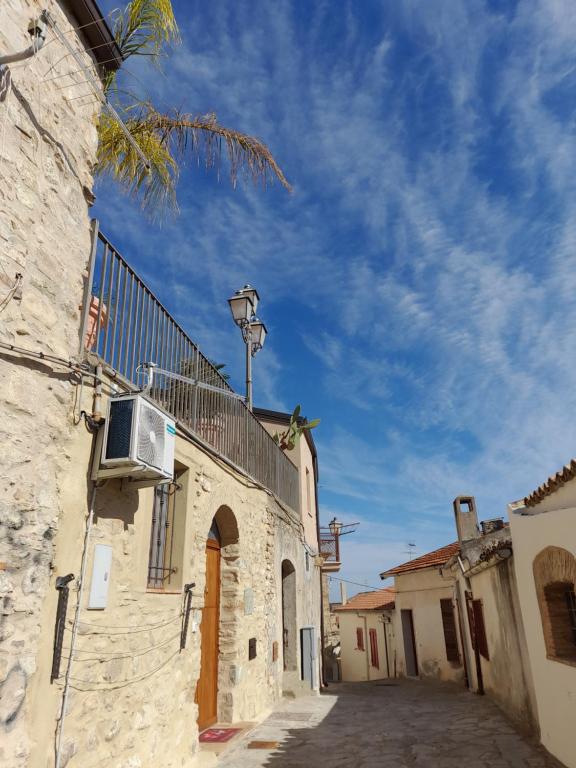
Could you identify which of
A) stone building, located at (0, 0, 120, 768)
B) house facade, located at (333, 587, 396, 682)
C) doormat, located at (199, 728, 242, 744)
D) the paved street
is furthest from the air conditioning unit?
house facade, located at (333, 587, 396, 682)

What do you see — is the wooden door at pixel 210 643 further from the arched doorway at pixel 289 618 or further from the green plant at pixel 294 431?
the green plant at pixel 294 431

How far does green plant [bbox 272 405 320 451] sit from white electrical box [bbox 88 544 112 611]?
9966 millimetres

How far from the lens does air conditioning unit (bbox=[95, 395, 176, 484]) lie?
397 cm

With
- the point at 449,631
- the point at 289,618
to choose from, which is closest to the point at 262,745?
the point at 289,618

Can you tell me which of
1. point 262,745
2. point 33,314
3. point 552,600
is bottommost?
point 262,745

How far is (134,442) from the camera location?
399 centimetres

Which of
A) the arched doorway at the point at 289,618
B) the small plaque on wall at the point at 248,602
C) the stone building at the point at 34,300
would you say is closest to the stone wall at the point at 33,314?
the stone building at the point at 34,300

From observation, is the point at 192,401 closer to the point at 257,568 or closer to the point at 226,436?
the point at 226,436

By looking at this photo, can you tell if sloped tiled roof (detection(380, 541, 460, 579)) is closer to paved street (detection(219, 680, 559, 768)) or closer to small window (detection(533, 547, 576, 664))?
paved street (detection(219, 680, 559, 768))

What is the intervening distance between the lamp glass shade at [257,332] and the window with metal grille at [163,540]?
15.5 ft

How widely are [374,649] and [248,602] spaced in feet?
65.9

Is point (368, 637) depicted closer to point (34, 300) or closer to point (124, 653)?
point (124, 653)

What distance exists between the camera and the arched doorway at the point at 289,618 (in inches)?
431

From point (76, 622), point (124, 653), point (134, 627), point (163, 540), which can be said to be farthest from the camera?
point (163, 540)
